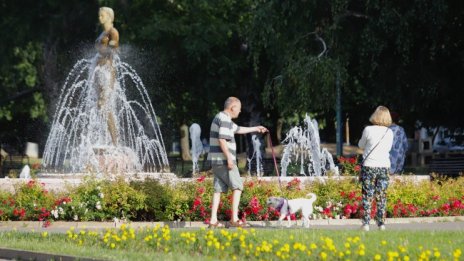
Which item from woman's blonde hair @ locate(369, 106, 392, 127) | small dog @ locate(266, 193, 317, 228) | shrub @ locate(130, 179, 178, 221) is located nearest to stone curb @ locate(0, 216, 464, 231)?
shrub @ locate(130, 179, 178, 221)

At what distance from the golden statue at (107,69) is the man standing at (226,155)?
28.7 feet

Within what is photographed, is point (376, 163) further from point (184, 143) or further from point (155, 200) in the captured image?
point (184, 143)

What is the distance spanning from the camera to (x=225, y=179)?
52.4ft

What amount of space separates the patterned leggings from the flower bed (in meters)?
2.35

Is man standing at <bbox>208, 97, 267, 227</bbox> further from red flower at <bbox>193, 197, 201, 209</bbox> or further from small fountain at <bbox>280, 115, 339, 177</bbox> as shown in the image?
small fountain at <bbox>280, 115, 339, 177</bbox>

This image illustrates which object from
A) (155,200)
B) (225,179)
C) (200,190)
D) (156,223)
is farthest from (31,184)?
(225,179)

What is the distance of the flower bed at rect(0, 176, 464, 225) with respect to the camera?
717 inches

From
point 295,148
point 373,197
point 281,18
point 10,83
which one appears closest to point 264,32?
point 281,18

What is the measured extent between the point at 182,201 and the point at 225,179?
2470mm

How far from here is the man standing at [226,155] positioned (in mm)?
15855

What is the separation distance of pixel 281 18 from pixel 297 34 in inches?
26.8

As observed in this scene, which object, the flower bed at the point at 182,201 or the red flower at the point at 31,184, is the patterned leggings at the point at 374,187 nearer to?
the flower bed at the point at 182,201

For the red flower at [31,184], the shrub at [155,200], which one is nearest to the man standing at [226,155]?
the shrub at [155,200]

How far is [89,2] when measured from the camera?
50.1 m
